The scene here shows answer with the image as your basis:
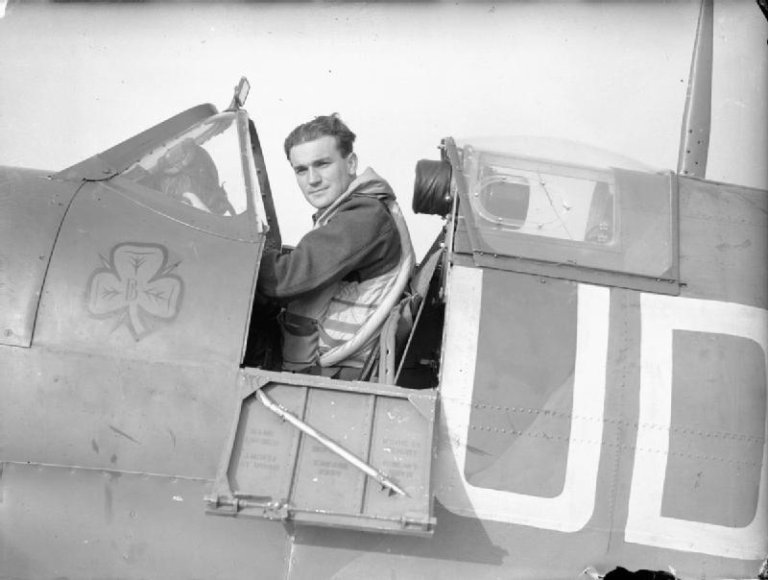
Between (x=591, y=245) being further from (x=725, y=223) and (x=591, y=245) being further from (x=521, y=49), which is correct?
(x=521, y=49)

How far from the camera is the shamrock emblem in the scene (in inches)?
124

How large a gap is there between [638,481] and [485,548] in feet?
2.22

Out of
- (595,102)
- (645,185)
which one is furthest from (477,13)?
(645,185)

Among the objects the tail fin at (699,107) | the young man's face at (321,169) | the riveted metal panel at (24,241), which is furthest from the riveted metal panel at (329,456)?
the tail fin at (699,107)

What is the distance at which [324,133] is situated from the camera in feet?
13.3

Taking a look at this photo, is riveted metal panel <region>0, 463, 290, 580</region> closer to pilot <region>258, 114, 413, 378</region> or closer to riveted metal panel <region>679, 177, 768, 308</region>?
pilot <region>258, 114, 413, 378</region>

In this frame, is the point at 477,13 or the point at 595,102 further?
the point at 595,102

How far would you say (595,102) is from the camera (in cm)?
920

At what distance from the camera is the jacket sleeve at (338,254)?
11.3ft

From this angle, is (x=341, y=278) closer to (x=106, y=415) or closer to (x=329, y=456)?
(x=329, y=456)

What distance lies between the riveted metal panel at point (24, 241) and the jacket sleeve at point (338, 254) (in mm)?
859

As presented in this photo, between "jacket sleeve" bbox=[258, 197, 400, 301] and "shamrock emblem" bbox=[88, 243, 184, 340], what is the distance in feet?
1.33

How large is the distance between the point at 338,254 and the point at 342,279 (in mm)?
259

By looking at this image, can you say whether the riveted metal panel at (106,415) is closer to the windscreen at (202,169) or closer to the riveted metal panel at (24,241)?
the riveted metal panel at (24,241)
